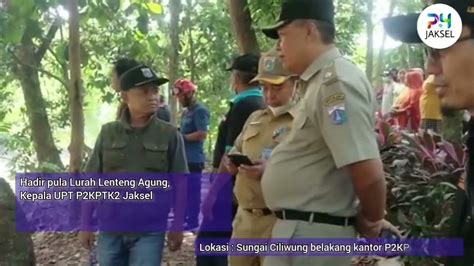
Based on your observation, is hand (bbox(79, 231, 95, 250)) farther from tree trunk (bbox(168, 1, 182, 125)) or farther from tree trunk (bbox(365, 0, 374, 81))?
tree trunk (bbox(365, 0, 374, 81))

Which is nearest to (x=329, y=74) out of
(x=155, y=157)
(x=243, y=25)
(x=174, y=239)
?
(x=155, y=157)

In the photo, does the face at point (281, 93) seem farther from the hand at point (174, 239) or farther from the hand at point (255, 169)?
the hand at point (174, 239)

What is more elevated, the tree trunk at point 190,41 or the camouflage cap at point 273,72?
Result: the tree trunk at point 190,41

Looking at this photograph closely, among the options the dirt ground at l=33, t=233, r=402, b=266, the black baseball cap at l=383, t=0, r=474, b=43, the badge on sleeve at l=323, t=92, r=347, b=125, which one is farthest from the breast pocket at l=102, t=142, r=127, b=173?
the black baseball cap at l=383, t=0, r=474, b=43

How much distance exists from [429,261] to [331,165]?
201cm

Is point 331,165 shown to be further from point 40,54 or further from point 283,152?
point 40,54

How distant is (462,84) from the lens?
4.49 ft

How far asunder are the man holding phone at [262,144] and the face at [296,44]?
34 centimetres

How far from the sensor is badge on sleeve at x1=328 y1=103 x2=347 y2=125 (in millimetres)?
2328

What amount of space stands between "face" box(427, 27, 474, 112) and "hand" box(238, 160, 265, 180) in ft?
4.99

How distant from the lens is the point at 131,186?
11.0 ft

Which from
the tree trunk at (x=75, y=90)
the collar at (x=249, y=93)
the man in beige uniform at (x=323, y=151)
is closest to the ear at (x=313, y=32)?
the man in beige uniform at (x=323, y=151)

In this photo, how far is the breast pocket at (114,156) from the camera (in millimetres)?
3379

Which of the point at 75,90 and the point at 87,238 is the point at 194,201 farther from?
the point at 87,238
